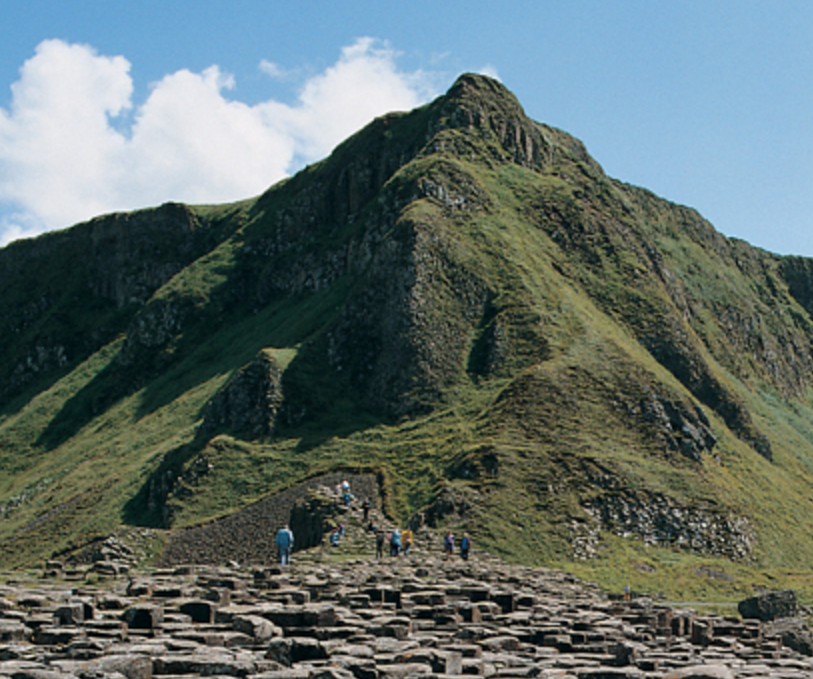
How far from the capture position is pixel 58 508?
336 ft

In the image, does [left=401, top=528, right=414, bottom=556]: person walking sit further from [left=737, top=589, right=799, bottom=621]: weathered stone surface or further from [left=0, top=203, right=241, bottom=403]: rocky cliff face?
[left=0, top=203, right=241, bottom=403]: rocky cliff face

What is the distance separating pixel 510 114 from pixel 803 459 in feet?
192

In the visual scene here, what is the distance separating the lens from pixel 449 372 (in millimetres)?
98000

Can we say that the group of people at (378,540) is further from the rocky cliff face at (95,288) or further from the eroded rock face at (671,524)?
the rocky cliff face at (95,288)

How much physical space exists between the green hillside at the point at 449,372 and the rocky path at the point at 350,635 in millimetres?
33289

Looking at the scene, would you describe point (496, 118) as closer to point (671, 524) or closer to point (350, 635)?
point (671, 524)

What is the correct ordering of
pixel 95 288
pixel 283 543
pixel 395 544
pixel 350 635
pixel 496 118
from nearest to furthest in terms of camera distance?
pixel 350 635
pixel 283 543
pixel 395 544
pixel 496 118
pixel 95 288

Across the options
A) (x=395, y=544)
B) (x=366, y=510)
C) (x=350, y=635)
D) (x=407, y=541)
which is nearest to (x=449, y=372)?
(x=366, y=510)

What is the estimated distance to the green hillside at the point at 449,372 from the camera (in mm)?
76125

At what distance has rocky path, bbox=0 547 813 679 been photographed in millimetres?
17969

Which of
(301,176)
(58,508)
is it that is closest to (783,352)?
(301,176)

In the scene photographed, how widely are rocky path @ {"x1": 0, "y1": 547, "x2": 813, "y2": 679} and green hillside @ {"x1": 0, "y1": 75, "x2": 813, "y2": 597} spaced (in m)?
33.3

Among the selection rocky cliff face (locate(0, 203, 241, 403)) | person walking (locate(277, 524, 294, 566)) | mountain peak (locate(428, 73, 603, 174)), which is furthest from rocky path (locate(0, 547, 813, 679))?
rocky cliff face (locate(0, 203, 241, 403))

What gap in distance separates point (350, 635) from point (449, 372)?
76.1 meters
